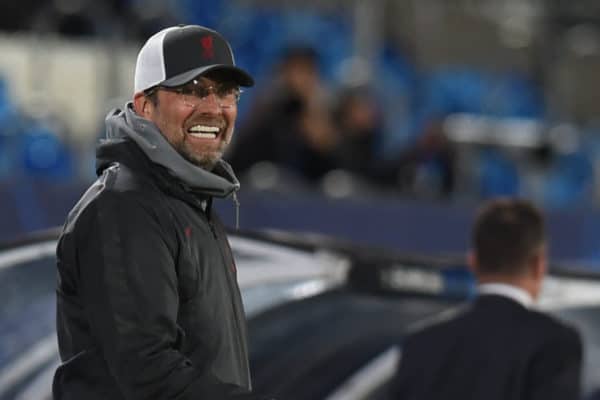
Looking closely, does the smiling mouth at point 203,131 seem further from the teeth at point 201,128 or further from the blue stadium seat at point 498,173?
the blue stadium seat at point 498,173

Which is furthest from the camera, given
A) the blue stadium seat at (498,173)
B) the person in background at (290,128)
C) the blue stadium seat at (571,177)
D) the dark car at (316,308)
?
the blue stadium seat at (571,177)

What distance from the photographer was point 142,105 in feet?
7.59

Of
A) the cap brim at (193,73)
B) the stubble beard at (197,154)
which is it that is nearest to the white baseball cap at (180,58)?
the cap brim at (193,73)

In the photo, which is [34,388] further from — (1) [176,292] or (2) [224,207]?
(2) [224,207]

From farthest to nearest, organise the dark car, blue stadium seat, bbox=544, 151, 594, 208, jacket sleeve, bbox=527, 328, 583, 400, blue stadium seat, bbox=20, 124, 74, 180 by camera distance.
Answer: blue stadium seat, bbox=544, 151, 594, 208 < blue stadium seat, bbox=20, 124, 74, 180 < the dark car < jacket sleeve, bbox=527, 328, 583, 400

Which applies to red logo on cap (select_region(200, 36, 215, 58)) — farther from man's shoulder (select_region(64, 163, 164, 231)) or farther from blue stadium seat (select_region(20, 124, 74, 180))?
blue stadium seat (select_region(20, 124, 74, 180))

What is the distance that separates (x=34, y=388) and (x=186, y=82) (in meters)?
1.70

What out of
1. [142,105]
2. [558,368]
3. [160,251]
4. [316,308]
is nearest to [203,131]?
[142,105]

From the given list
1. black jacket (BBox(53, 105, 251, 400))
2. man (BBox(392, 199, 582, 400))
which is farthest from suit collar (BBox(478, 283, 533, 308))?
black jacket (BBox(53, 105, 251, 400))

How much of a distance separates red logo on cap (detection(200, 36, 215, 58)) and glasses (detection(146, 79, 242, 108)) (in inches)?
1.8

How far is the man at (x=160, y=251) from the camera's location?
2.14m

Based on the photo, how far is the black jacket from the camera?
214 cm

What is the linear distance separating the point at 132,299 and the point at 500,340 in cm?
183

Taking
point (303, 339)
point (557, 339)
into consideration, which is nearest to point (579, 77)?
point (303, 339)
